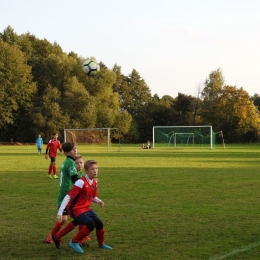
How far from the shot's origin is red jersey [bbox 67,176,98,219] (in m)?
6.92

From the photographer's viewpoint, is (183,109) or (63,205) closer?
(63,205)

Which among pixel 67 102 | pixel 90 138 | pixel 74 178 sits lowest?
pixel 74 178

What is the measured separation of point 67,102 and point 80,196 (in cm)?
6376

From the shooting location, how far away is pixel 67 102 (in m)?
70.0

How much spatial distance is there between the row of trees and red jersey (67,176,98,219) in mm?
61532

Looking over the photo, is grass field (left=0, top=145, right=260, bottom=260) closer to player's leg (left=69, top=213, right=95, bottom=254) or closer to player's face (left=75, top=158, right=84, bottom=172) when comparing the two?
player's leg (left=69, top=213, right=95, bottom=254)

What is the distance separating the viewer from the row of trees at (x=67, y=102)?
2741 inches

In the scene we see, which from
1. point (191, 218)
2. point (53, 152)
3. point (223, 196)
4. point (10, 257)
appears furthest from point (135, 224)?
point (53, 152)

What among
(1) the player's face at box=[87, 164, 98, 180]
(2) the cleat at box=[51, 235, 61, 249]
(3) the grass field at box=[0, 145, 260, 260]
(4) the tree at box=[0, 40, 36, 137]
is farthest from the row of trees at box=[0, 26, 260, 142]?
(1) the player's face at box=[87, 164, 98, 180]


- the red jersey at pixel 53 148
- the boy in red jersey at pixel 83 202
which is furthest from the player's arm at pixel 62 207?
the red jersey at pixel 53 148

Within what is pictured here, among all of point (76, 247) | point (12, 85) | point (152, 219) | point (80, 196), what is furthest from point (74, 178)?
point (12, 85)

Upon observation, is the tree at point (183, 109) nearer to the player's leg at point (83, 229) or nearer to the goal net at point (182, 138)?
the goal net at point (182, 138)

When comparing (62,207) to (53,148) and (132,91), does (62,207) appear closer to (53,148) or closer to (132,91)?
(53,148)

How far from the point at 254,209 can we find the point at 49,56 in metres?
66.2
